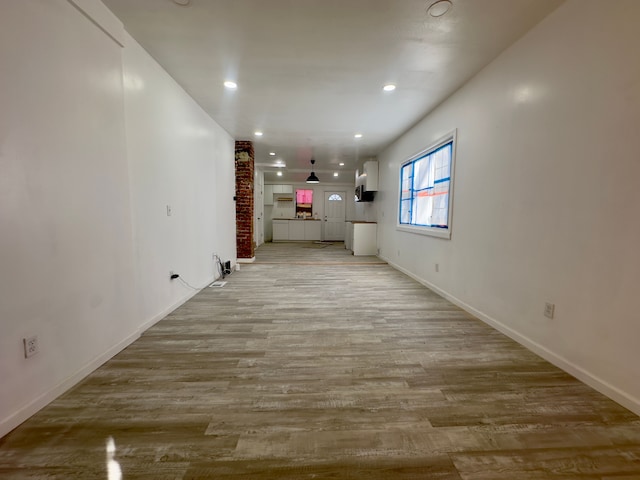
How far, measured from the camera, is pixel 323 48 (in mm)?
2400

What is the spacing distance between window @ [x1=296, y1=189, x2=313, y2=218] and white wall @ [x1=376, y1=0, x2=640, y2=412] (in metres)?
8.61

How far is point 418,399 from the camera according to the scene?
5.26 feet

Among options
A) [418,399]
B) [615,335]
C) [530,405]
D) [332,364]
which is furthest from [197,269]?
[615,335]

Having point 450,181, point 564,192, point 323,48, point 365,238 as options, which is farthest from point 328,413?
point 365,238

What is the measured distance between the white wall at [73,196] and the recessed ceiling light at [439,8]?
2440mm

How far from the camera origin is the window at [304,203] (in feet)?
37.3

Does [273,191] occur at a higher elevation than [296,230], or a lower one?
higher

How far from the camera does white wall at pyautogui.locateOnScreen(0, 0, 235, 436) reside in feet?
4.50

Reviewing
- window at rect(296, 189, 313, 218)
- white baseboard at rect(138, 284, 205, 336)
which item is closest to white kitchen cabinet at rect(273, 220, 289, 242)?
window at rect(296, 189, 313, 218)

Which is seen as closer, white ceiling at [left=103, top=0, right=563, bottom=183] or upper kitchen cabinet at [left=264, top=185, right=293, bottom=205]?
white ceiling at [left=103, top=0, right=563, bottom=183]

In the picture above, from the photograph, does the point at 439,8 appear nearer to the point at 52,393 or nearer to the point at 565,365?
the point at 565,365

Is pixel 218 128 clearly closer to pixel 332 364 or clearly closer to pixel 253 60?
pixel 253 60

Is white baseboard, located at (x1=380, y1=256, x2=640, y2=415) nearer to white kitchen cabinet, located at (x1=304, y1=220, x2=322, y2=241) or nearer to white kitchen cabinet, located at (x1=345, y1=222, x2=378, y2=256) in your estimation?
white kitchen cabinet, located at (x1=345, y1=222, x2=378, y2=256)

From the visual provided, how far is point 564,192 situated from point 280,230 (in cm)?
957
